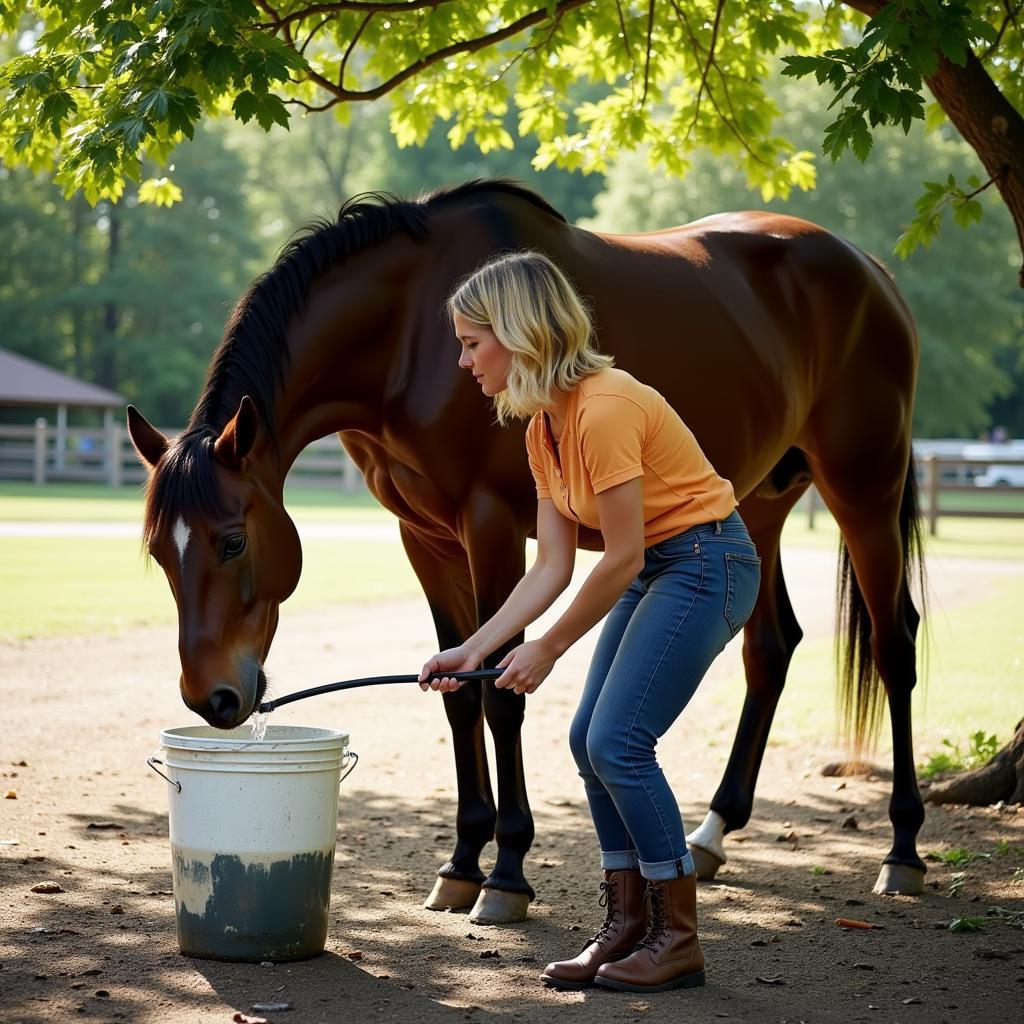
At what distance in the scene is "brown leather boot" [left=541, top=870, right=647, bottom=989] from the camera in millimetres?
3660

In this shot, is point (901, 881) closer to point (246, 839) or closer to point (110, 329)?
point (246, 839)

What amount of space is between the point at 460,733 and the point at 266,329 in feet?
5.22

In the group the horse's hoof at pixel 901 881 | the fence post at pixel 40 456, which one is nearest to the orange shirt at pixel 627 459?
the horse's hoof at pixel 901 881

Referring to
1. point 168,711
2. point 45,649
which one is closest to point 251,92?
point 168,711

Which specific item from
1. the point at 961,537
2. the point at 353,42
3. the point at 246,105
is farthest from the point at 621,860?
A: the point at 961,537

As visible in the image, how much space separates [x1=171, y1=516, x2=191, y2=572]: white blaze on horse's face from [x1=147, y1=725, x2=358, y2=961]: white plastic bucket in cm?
51

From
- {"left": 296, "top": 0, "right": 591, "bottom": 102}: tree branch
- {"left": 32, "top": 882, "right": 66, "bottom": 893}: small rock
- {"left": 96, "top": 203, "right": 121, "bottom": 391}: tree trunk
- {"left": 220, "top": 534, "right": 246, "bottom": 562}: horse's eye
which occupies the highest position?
{"left": 96, "top": 203, "right": 121, "bottom": 391}: tree trunk

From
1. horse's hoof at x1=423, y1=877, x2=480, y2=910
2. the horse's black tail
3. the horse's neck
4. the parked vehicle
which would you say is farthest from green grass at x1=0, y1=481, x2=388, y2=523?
the parked vehicle

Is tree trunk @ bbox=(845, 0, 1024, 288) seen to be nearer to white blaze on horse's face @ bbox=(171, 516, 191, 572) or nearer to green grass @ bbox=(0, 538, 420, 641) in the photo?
white blaze on horse's face @ bbox=(171, 516, 191, 572)

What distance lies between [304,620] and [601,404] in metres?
9.44

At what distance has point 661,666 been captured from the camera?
3.51 m

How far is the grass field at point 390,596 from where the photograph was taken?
8.39 meters

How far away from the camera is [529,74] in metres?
7.56

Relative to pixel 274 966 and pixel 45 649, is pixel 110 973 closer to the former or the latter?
pixel 274 966
